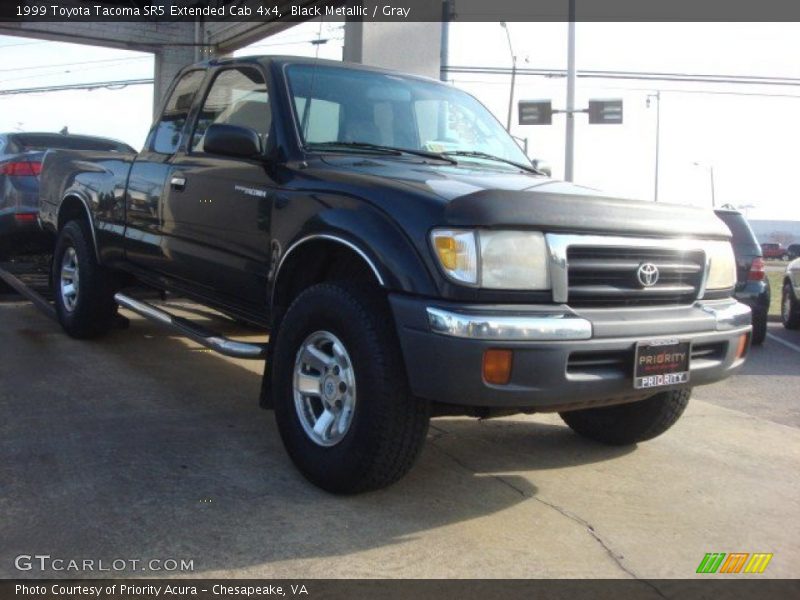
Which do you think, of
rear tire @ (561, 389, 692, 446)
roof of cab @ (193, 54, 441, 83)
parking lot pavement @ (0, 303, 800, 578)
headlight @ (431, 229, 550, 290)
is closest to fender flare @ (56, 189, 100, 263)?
parking lot pavement @ (0, 303, 800, 578)

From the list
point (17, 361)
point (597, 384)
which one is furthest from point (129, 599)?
point (17, 361)

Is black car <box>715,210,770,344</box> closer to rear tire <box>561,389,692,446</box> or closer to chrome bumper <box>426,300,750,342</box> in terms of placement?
rear tire <box>561,389,692,446</box>

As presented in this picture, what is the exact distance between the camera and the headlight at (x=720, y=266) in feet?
12.9

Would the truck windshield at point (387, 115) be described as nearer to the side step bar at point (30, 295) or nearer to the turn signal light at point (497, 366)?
the turn signal light at point (497, 366)

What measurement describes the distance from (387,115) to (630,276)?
5.95ft

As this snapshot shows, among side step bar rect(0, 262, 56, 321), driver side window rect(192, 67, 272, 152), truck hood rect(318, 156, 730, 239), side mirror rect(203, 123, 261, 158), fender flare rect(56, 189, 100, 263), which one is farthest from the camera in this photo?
side step bar rect(0, 262, 56, 321)

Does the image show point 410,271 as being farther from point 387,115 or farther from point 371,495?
point 387,115

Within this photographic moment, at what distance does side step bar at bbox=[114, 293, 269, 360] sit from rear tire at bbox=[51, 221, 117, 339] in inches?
15.9

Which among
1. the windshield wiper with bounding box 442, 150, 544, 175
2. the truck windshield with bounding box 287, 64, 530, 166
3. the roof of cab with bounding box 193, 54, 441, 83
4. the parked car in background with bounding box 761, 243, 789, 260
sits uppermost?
the roof of cab with bounding box 193, 54, 441, 83

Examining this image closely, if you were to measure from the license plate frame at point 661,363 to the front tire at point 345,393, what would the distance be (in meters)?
0.88

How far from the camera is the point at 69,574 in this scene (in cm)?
291

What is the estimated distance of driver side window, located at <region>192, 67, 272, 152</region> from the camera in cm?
460

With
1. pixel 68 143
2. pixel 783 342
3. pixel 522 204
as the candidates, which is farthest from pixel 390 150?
pixel 783 342

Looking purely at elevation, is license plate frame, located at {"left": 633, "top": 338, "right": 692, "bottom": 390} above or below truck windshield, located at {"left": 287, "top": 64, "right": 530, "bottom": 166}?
below
